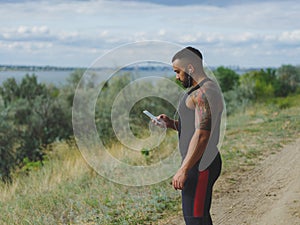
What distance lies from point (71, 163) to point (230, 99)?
54.7 ft

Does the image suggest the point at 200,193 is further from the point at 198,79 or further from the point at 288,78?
the point at 288,78

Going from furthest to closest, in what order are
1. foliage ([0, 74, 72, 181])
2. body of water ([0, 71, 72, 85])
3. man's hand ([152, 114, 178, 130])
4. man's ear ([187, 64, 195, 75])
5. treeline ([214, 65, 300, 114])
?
1. treeline ([214, 65, 300, 114])
2. body of water ([0, 71, 72, 85])
3. foliage ([0, 74, 72, 181])
4. man's hand ([152, 114, 178, 130])
5. man's ear ([187, 64, 195, 75])

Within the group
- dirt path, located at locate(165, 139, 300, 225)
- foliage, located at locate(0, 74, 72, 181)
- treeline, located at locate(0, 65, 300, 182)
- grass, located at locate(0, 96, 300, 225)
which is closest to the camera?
dirt path, located at locate(165, 139, 300, 225)

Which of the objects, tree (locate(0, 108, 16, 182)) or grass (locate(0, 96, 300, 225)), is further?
tree (locate(0, 108, 16, 182))

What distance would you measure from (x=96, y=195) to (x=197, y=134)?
3.64 meters

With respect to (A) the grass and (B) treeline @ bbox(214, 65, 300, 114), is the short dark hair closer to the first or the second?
(A) the grass

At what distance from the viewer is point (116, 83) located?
20078 mm

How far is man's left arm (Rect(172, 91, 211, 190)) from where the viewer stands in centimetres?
357

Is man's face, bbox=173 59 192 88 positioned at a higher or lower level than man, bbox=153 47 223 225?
higher

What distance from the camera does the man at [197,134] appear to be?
359 centimetres

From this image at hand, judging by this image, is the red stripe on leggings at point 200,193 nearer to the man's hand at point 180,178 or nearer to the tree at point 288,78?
the man's hand at point 180,178

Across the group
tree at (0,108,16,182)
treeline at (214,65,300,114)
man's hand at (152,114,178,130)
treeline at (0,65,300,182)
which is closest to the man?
man's hand at (152,114,178,130)

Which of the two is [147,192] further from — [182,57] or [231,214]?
[182,57]

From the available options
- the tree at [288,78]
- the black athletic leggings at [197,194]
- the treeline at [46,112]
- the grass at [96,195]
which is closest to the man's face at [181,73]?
the black athletic leggings at [197,194]
